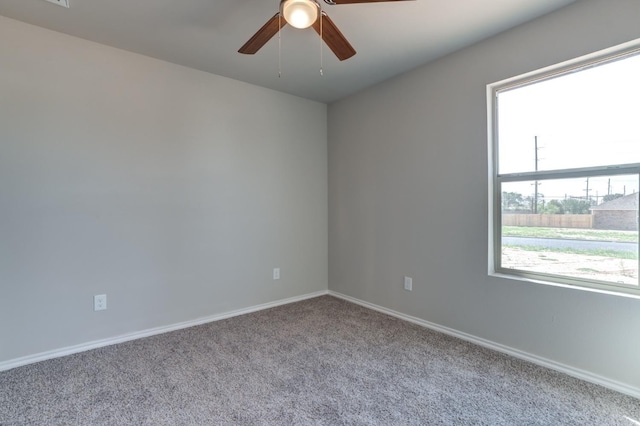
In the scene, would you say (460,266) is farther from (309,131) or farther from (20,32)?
(20,32)

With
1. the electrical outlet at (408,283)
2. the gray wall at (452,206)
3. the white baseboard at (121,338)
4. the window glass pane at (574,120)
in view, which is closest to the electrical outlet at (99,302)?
the white baseboard at (121,338)

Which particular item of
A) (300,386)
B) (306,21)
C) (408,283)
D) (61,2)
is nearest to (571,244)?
(408,283)

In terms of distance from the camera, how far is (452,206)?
264cm

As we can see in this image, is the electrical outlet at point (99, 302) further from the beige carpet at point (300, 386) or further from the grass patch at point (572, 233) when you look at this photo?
the grass patch at point (572, 233)

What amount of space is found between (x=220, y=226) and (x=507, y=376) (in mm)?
2668

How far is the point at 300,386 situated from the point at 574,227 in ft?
7.02

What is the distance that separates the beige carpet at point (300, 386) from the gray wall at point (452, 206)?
0.26 meters

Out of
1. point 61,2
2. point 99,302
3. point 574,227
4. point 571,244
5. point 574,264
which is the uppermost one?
point 61,2

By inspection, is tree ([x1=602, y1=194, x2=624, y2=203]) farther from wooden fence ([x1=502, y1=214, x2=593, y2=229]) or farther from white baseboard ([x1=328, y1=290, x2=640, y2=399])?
white baseboard ([x1=328, y1=290, x2=640, y2=399])

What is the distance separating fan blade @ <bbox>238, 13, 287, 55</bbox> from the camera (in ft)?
5.33

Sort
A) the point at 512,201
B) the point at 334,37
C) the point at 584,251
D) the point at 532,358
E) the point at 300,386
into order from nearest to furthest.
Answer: the point at 334,37
the point at 300,386
the point at 584,251
the point at 532,358
the point at 512,201

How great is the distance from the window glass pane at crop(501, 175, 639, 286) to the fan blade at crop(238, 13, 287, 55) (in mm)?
2039

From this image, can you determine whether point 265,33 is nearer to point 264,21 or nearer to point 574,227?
point 264,21

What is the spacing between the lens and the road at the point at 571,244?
1886 millimetres
